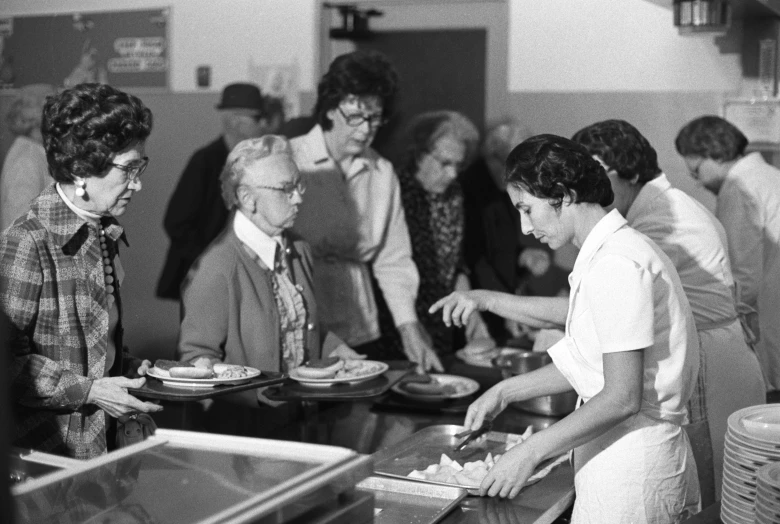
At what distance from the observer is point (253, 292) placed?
2648 millimetres

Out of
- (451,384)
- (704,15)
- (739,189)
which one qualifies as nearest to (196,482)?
(451,384)

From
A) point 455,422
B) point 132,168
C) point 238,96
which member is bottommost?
point 455,422

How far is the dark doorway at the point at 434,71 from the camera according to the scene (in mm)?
4781

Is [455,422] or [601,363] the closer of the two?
[601,363]

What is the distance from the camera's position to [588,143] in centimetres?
256

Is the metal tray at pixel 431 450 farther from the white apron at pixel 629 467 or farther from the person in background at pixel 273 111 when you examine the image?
the person in background at pixel 273 111

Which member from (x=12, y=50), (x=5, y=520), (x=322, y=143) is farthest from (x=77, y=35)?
(x=5, y=520)

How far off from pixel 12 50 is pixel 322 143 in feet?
4.07

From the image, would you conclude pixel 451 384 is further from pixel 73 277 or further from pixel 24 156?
pixel 24 156

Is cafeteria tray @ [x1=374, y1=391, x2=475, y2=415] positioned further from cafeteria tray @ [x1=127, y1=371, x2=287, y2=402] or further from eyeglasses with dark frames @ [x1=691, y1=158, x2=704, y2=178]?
eyeglasses with dark frames @ [x1=691, y1=158, x2=704, y2=178]

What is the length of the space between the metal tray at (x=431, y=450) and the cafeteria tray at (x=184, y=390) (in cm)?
32

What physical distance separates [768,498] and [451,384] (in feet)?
4.63

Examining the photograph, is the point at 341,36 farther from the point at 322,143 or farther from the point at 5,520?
the point at 5,520

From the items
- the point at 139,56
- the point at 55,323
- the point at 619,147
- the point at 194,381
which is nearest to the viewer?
the point at 55,323
